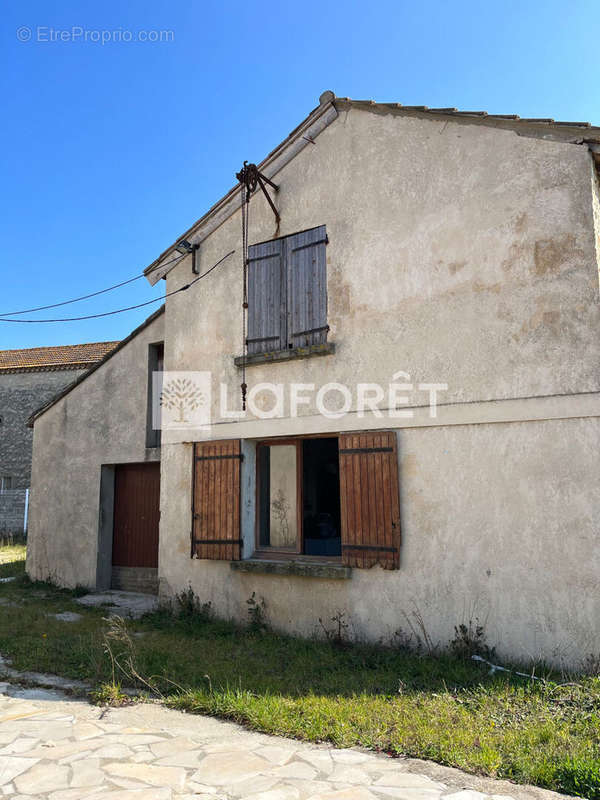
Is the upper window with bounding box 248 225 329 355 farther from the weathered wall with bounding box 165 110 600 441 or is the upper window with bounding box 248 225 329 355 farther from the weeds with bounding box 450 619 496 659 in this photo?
the weeds with bounding box 450 619 496 659

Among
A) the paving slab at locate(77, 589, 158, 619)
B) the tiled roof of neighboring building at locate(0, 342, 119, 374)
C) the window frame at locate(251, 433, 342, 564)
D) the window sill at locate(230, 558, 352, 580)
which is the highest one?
the tiled roof of neighboring building at locate(0, 342, 119, 374)

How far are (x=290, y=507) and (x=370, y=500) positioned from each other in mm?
1398

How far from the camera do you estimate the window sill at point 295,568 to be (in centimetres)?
642

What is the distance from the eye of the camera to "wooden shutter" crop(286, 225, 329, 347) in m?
7.15

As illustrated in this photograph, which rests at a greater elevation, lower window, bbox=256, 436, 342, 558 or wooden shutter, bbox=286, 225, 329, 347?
wooden shutter, bbox=286, 225, 329, 347

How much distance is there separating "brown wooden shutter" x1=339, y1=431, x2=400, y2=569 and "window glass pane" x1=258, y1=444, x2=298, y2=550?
3.29ft

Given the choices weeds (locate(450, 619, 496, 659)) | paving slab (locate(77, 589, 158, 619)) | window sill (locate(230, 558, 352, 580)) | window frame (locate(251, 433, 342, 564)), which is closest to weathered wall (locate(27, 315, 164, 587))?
paving slab (locate(77, 589, 158, 619))

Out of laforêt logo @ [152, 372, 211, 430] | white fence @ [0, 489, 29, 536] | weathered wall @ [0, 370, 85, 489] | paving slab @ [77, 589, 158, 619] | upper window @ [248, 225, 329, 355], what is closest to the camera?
upper window @ [248, 225, 329, 355]

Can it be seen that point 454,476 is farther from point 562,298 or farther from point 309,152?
point 309,152

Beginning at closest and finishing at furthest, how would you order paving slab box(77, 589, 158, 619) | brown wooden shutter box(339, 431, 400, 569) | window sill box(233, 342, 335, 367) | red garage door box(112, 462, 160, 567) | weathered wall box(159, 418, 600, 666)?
weathered wall box(159, 418, 600, 666), brown wooden shutter box(339, 431, 400, 569), window sill box(233, 342, 335, 367), paving slab box(77, 589, 158, 619), red garage door box(112, 462, 160, 567)

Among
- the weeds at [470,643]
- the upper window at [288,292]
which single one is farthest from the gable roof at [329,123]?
the weeds at [470,643]

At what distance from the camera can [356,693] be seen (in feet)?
15.5

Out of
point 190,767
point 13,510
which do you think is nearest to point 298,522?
point 190,767

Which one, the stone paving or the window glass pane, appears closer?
the stone paving
